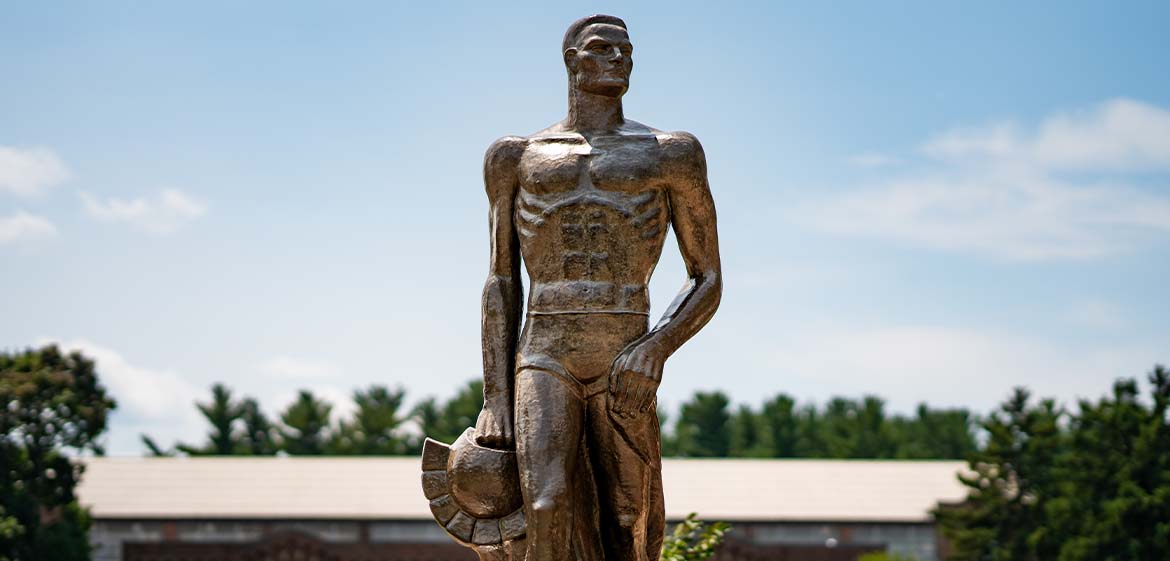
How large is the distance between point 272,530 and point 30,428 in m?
5.52

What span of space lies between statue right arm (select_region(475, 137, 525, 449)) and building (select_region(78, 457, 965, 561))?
84.5ft

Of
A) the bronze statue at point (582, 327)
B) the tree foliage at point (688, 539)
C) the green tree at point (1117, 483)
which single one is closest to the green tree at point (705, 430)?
the green tree at point (1117, 483)

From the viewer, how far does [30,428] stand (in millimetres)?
33688

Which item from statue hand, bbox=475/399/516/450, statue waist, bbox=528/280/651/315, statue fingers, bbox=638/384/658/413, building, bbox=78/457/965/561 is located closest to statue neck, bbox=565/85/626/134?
statue waist, bbox=528/280/651/315

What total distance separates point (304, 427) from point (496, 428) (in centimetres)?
5179

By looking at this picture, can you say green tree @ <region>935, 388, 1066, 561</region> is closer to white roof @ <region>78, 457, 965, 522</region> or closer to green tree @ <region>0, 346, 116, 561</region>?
white roof @ <region>78, 457, 965, 522</region>

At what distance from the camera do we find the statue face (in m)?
8.16

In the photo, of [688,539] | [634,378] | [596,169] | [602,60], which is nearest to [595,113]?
[602,60]

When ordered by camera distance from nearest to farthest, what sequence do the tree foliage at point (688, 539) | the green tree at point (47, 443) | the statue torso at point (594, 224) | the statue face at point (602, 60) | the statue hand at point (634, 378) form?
the statue hand at point (634, 378) → the statue torso at point (594, 224) → the statue face at point (602, 60) → the tree foliage at point (688, 539) → the green tree at point (47, 443)

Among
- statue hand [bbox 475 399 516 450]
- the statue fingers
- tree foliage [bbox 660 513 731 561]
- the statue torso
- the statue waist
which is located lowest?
tree foliage [bbox 660 513 731 561]

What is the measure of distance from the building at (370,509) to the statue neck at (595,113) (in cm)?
2585

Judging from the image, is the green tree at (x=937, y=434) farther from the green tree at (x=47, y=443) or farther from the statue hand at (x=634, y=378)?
the statue hand at (x=634, y=378)

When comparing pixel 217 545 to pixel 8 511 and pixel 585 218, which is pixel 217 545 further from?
pixel 585 218

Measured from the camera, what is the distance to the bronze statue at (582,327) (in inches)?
309
